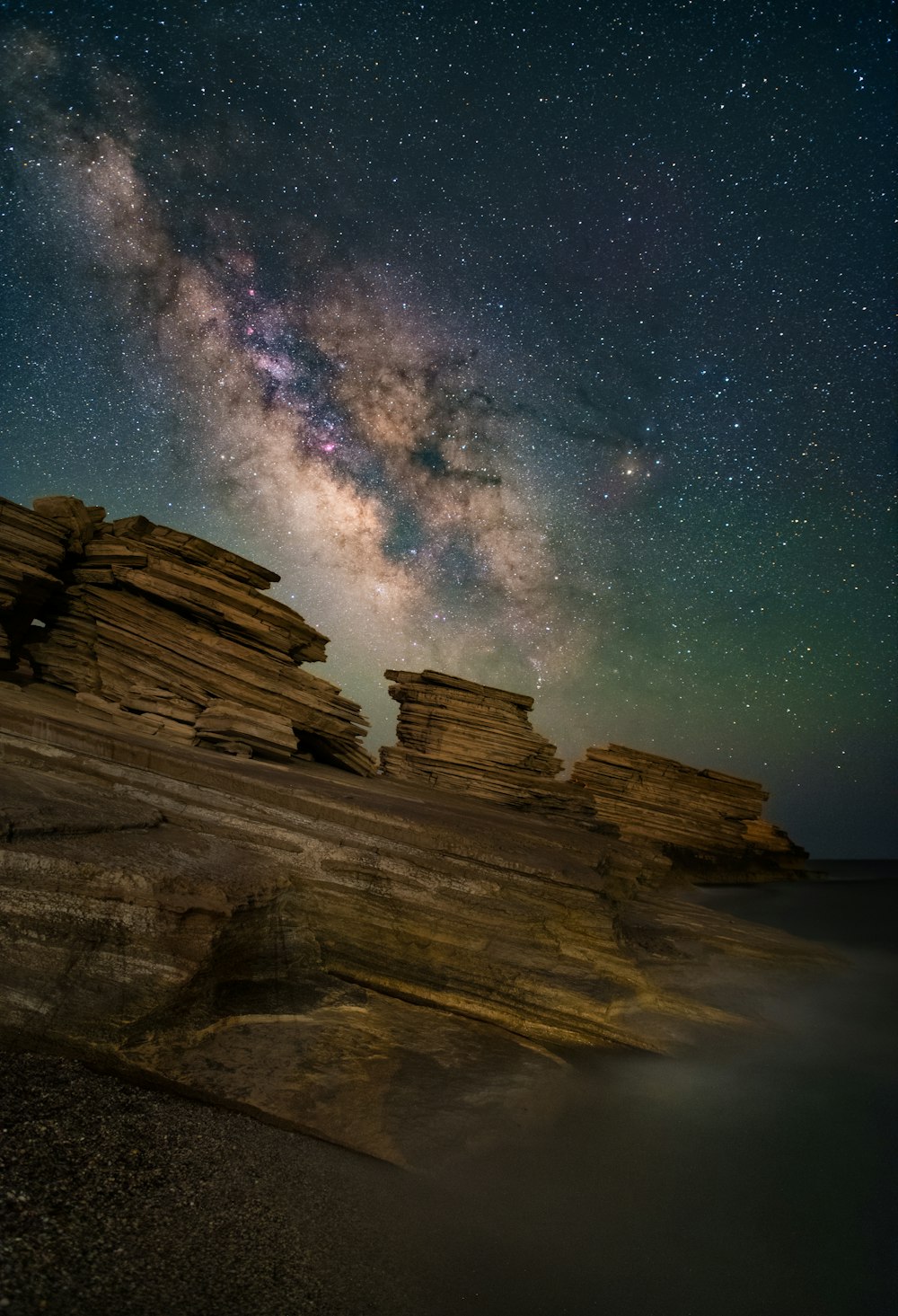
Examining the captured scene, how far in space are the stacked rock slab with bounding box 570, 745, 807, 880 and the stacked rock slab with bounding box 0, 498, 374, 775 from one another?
20.2 meters

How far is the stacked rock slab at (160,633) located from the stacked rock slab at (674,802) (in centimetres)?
2022

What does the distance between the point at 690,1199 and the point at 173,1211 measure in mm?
3661

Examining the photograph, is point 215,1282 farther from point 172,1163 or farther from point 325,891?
point 325,891

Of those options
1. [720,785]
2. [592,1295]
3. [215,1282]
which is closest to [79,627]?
[215,1282]

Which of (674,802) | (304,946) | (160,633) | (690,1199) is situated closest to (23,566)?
(160,633)

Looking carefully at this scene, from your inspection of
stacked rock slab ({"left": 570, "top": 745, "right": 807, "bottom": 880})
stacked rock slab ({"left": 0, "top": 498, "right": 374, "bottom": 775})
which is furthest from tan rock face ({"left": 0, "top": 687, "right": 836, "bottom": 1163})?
stacked rock slab ({"left": 570, "top": 745, "right": 807, "bottom": 880})

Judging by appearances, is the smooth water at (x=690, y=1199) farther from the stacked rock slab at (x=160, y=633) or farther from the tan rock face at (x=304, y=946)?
the stacked rock slab at (x=160, y=633)

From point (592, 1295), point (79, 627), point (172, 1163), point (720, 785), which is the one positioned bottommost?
point (592, 1295)

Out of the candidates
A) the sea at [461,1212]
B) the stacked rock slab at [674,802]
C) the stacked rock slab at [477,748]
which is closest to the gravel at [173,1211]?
the sea at [461,1212]

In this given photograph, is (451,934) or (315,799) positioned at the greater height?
(315,799)

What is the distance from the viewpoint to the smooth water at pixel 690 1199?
348cm

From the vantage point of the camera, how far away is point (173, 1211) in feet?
10.1

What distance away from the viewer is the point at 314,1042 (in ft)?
18.5

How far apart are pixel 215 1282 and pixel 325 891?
5021mm
